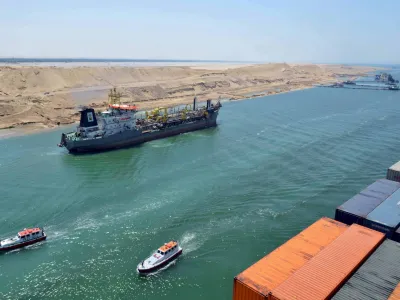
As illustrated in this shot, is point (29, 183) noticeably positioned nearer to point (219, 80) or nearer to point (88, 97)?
point (88, 97)

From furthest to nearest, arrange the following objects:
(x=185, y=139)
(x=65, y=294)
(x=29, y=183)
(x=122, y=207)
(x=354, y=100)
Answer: (x=354, y=100)
(x=185, y=139)
(x=29, y=183)
(x=122, y=207)
(x=65, y=294)

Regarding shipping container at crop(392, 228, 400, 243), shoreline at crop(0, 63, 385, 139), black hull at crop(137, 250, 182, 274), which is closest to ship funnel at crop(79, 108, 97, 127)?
shoreline at crop(0, 63, 385, 139)

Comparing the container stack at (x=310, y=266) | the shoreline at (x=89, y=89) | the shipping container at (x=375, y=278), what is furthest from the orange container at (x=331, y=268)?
the shoreline at (x=89, y=89)

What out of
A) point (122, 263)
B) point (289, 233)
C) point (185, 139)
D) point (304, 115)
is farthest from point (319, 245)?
point (304, 115)

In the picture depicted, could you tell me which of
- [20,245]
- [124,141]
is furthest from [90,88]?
[20,245]

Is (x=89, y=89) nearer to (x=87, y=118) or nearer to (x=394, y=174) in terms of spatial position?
(x=87, y=118)

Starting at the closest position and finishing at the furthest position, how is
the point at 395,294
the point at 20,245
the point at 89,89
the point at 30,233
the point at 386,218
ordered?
1. the point at 395,294
2. the point at 386,218
3. the point at 20,245
4. the point at 30,233
5. the point at 89,89

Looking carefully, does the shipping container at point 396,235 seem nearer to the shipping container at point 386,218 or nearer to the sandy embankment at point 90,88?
the shipping container at point 386,218
